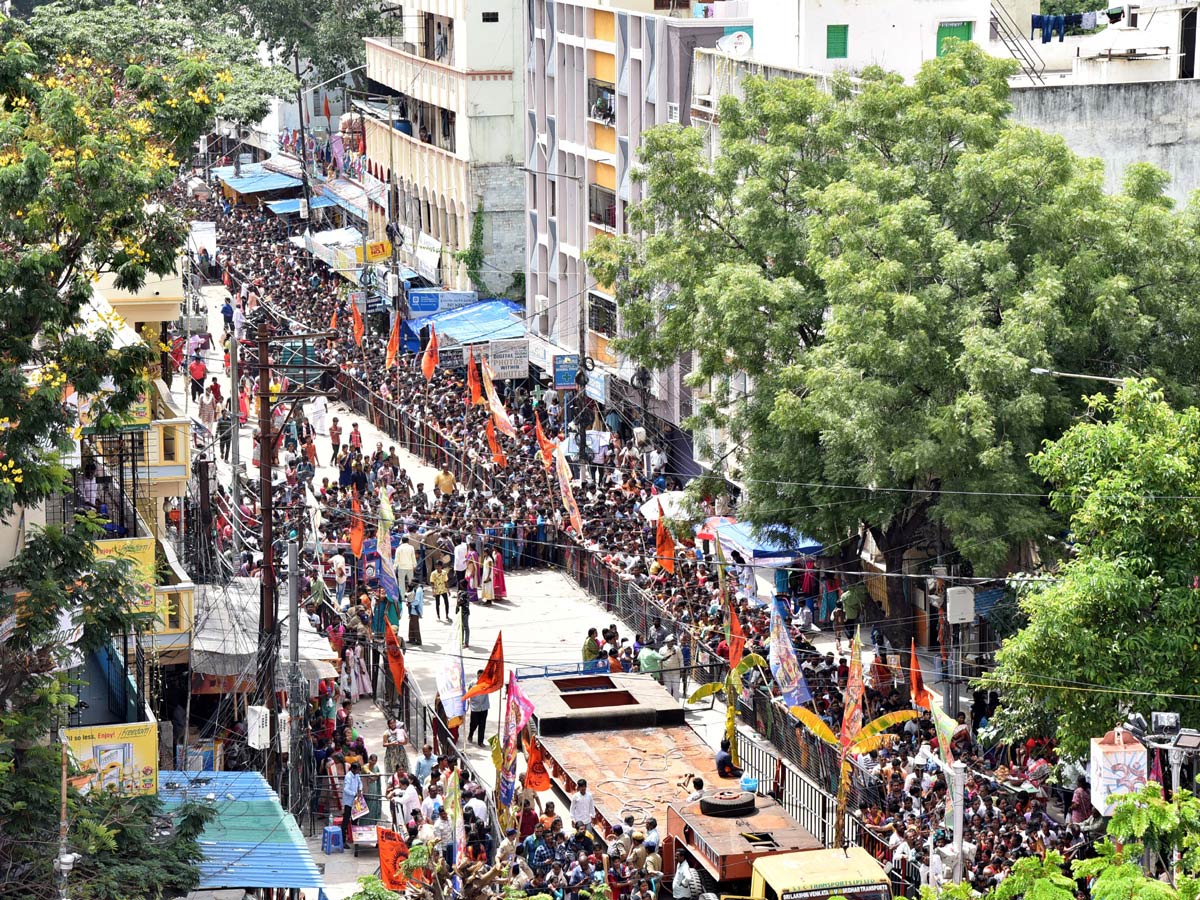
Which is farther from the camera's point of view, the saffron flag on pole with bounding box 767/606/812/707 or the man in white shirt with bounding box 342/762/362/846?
the saffron flag on pole with bounding box 767/606/812/707

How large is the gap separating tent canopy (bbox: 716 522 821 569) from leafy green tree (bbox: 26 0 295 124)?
66.1ft

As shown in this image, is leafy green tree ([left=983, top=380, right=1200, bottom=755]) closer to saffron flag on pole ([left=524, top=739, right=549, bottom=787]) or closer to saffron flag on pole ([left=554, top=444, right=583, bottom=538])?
saffron flag on pole ([left=524, top=739, right=549, bottom=787])

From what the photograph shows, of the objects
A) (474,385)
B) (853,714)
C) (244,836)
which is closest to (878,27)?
(474,385)

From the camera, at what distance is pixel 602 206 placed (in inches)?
1954

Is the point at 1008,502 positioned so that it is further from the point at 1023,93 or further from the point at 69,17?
the point at 69,17

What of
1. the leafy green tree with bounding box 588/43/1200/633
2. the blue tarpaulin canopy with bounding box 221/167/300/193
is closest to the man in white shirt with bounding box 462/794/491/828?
the leafy green tree with bounding box 588/43/1200/633

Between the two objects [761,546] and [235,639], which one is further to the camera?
[761,546]

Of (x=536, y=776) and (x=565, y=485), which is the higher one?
(x=565, y=485)

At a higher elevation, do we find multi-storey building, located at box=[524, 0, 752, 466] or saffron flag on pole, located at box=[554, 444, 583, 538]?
multi-storey building, located at box=[524, 0, 752, 466]

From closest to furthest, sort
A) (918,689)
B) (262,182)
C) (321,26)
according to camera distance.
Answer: (918,689), (321,26), (262,182)

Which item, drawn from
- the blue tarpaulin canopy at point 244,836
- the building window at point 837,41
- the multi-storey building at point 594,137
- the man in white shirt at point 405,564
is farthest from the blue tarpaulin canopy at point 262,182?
the blue tarpaulin canopy at point 244,836

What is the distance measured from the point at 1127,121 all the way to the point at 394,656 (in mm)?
14694

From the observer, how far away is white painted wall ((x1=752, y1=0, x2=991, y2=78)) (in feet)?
132

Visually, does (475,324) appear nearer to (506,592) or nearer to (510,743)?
(506,592)
